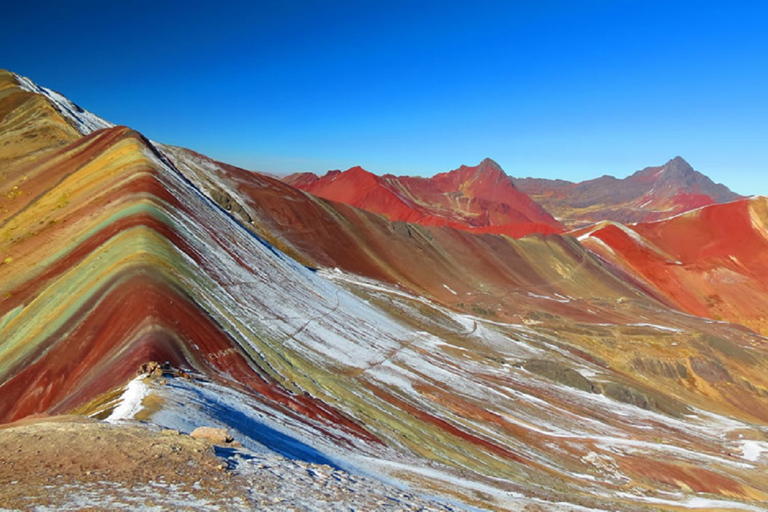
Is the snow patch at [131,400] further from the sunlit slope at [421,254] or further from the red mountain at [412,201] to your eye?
the red mountain at [412,201]

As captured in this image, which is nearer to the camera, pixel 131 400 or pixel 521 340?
pixel 131 400

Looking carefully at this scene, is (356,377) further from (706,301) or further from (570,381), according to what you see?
(706,301)

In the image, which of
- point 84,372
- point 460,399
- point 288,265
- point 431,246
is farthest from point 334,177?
point 84,372

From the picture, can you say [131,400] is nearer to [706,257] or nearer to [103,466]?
[103,466]

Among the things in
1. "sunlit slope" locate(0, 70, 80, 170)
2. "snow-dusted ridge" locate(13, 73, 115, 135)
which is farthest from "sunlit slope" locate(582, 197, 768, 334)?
"sunlit slope" locate(0, 70, 80, 170)

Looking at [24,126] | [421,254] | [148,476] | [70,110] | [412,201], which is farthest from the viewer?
[412,201]

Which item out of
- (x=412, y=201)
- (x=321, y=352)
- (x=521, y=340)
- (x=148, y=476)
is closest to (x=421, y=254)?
(x=521, y=340)

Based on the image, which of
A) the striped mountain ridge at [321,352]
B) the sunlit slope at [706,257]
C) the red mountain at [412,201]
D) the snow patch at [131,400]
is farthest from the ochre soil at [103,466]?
the red mountain at [412,201]
